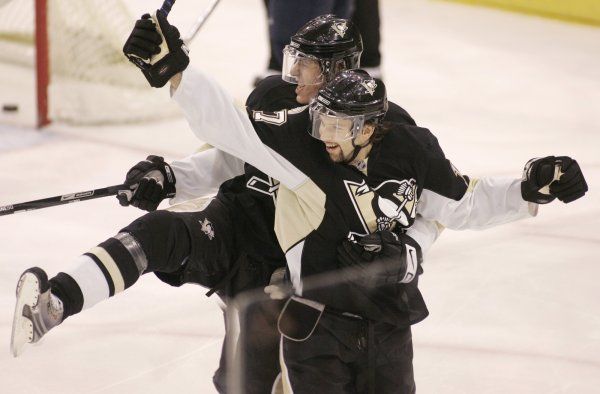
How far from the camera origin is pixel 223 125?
98.3 inches

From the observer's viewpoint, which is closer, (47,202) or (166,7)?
(166,7)

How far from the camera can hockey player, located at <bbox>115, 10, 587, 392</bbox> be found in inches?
102

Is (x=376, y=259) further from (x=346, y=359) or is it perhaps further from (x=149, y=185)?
(x=149, y=185)

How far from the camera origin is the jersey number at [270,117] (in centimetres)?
261

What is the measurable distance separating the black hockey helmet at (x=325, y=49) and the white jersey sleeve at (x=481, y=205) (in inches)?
16.6

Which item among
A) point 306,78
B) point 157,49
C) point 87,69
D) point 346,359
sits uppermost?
point 157,49

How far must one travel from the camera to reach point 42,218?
4.44 m

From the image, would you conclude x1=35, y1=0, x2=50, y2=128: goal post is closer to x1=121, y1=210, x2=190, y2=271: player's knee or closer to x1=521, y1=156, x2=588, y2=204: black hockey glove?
x1=121, y1=210, x2=190, y2=271: player's knee

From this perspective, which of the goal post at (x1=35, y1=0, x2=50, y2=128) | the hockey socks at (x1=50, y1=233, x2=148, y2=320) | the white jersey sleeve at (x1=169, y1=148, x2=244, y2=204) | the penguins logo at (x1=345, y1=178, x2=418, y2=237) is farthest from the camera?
the goal post at (x1=35, y1=0, x2=50, y2=128)

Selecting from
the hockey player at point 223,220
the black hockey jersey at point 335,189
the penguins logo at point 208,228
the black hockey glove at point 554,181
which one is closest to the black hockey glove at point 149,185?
the hockey player at point 223,220


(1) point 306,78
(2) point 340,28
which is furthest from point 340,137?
(2) point 340,28

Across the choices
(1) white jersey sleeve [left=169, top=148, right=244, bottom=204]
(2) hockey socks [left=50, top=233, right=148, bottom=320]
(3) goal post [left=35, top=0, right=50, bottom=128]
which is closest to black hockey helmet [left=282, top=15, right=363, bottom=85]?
(1) white jersey sleeve [left=169, top=148, right=244, bottom=204]

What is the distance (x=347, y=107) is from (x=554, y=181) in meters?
0.50

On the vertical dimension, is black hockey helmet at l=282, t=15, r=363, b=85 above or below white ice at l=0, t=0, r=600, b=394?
above
